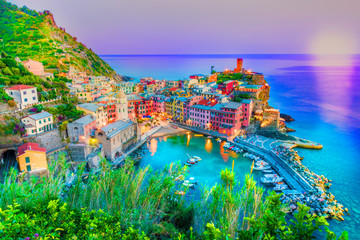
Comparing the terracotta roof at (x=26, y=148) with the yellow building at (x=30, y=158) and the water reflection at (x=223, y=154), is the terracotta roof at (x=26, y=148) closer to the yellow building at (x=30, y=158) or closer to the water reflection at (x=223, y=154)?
the yellow building at (x=30, y=158)

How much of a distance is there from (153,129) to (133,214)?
25736 mm

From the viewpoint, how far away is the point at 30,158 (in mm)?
18734

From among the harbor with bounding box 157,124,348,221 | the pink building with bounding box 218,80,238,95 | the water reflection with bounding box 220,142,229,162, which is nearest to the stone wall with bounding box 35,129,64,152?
the water reflection with bounding box 220,142,229,162

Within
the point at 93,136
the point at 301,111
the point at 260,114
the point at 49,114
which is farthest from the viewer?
the point at 301,111

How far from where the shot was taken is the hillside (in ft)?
165

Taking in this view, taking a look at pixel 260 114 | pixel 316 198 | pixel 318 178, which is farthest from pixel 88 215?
pixel 260 114

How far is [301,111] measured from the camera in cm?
4891

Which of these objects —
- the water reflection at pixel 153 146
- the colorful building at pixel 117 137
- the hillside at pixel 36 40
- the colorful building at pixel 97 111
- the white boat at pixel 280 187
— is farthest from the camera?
the hillside at pixel 36 40

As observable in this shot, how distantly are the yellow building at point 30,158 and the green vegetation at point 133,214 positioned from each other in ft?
22.8

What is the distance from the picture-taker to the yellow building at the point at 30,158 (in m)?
18.4

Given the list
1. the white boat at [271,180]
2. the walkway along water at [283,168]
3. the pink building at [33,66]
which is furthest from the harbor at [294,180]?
the pink building at [33,66]

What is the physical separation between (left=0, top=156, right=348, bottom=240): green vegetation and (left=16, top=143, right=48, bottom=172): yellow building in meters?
6.95

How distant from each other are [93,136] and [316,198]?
2197 cm

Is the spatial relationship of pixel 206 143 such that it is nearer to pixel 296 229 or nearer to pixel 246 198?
pixel 246 198
